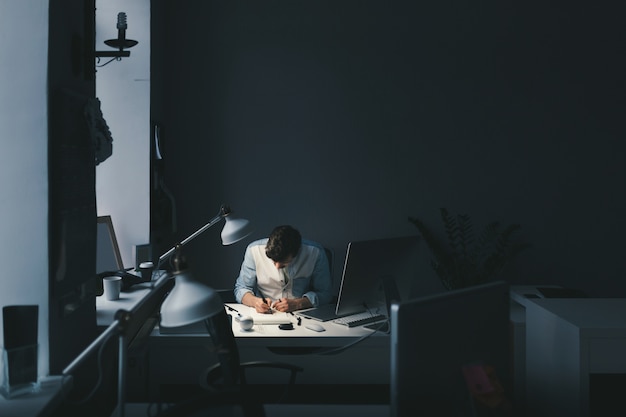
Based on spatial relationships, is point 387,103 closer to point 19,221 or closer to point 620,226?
point 620,226

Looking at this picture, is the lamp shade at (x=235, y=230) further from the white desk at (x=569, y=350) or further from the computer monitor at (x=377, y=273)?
the white desk at (x=569, y=350)

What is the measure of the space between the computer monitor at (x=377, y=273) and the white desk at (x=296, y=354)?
161 mm

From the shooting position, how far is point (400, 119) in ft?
15.2

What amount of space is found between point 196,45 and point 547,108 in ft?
9.13

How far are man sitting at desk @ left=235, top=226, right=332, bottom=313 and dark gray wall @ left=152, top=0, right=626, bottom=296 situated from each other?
0.80 m

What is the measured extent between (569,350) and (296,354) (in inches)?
56.2

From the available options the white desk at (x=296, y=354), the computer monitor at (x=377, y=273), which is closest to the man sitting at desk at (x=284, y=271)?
the white desk at (x=296, y=354)

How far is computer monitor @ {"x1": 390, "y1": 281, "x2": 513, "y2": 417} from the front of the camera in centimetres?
150

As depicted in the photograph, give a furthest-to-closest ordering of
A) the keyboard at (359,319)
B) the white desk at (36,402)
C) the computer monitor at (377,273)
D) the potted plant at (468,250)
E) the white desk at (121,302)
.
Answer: the potted plant at (468,250)
the keyboard at (359,319)
the computer monitor at (377,273)
the white desk at (121,302)
the white desk at (36,402)

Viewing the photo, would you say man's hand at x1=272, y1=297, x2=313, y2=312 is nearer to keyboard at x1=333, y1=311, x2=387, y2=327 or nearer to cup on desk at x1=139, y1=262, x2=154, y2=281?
keyboard at x1=333, y1=311, x2=387, y2=327

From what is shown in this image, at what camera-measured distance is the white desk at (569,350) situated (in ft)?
6.77

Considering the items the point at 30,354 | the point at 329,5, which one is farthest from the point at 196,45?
the point at 30,354

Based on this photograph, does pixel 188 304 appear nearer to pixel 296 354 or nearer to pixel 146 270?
pixel 296 354

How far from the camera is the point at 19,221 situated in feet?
6.72
